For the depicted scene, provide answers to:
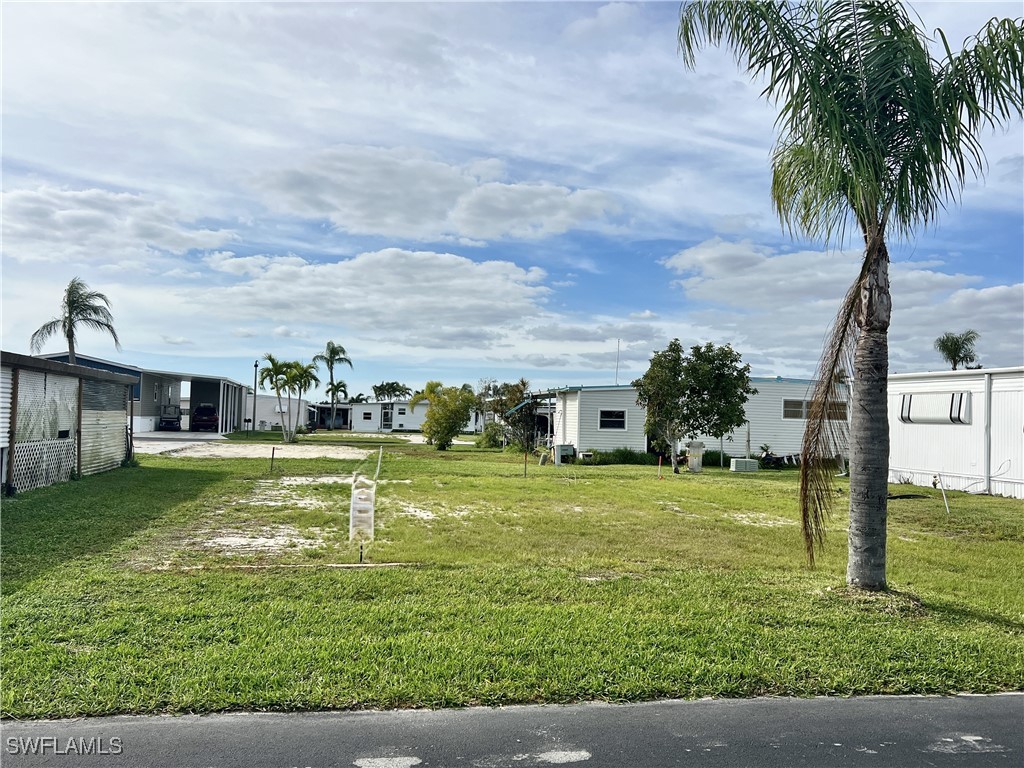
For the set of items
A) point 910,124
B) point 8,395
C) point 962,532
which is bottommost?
point 962,532

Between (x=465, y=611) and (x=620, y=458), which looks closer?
(x=465, y=611)

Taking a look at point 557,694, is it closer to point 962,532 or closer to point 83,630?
point 83,630

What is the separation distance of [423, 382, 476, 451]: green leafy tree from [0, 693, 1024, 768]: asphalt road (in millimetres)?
29791

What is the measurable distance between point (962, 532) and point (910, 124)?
24.9 ft

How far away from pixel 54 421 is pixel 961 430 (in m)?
20.1

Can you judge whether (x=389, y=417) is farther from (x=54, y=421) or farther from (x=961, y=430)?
(x=961, y=430)

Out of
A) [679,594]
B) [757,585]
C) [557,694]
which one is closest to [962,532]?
[757,585]

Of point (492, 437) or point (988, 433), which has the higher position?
point (988, 433)

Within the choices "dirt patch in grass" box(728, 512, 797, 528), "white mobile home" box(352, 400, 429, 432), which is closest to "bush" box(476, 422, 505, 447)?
"dirt patch in grass" box(728, 512, 797, 528)

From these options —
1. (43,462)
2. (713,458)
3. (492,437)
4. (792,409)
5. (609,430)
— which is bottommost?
(713,458)

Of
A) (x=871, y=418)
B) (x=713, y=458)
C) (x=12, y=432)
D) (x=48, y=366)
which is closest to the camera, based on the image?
(x=871, y=418)

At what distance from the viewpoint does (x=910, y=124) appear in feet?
20.1

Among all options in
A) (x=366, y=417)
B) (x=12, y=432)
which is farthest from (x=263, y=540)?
(x=366, y=417)

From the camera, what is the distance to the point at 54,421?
1377 cm
